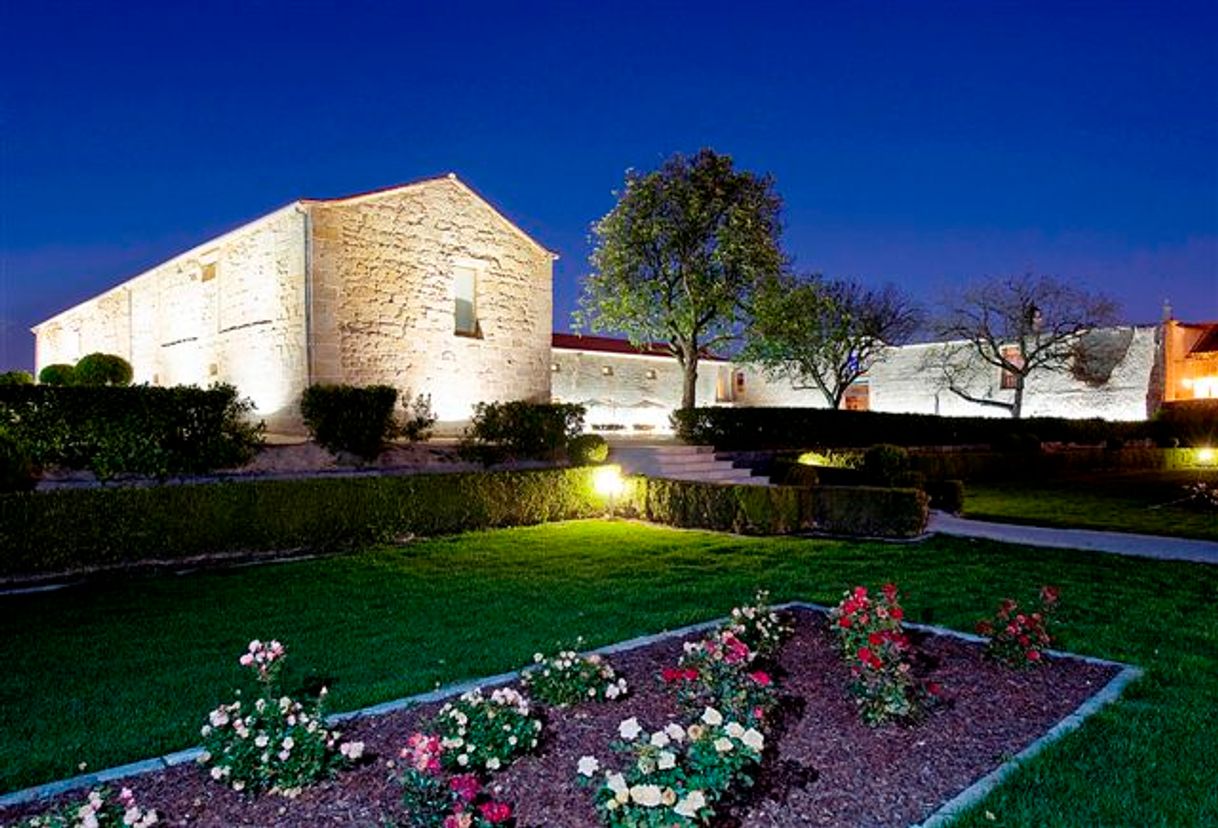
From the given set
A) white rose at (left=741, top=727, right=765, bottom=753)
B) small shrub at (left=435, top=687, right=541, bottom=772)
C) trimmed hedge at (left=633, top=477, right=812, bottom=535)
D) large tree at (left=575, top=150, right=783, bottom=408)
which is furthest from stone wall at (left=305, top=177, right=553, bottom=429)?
white rose at (left=741, top=727, right=765, bottom=753)

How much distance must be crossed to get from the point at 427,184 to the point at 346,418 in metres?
6.61

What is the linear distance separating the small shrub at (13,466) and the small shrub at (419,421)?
249 inches

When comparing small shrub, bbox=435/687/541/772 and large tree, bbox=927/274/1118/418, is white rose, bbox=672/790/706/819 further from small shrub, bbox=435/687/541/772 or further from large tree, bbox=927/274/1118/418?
large tree, bbox=927/274/1118/418

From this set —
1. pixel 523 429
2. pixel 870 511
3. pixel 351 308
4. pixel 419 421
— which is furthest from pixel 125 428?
pixel 870 511

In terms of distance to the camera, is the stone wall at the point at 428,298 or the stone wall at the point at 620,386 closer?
the stone wall at the point at 428,298

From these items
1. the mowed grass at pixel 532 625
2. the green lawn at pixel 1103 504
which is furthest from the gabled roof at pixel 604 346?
the mowed grass at pixel 532 625

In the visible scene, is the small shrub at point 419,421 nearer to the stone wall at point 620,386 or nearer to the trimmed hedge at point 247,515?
the trimmed hedge at point 247,515

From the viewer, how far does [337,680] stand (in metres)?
5.21

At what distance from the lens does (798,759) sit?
12.8 feet

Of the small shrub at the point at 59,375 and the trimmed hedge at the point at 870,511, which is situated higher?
the small shrub at the point at 59,375

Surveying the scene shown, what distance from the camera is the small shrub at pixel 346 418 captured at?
41.4ft

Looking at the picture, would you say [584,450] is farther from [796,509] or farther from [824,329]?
[824,329]

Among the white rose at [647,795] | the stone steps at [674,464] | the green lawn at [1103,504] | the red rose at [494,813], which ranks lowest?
the green lawn at [1103,504]

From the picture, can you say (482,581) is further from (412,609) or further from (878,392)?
(878,392)
